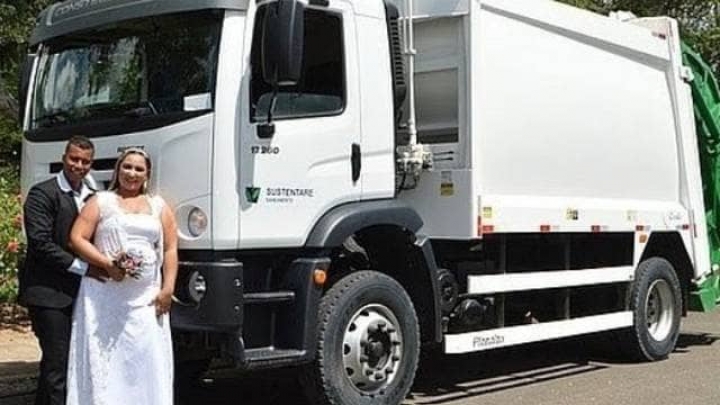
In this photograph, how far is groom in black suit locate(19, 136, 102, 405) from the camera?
6043 mm

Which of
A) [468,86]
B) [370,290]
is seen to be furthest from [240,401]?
[468,86]

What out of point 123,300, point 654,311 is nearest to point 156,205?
point 123,300

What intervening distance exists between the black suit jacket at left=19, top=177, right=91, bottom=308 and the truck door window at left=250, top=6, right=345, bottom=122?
4.20 feet

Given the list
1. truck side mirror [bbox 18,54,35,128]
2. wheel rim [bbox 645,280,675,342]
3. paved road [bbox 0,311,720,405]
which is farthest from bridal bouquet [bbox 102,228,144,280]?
wheel rim [bbox 645,280,675,342]

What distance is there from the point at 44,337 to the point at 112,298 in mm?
678

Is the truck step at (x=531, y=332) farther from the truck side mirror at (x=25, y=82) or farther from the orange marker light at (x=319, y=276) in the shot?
the truck side mirror at (x=25, y=82)

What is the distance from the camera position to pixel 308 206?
6.67 meters

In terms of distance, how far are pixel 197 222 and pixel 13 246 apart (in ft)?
16.0

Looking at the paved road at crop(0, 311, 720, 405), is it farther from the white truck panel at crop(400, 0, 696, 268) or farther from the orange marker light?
the orange marker light

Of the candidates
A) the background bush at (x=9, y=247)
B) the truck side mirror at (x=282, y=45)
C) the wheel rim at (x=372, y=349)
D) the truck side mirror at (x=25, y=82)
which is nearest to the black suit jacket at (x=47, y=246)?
the truck side mirror at (x=25, y=82)

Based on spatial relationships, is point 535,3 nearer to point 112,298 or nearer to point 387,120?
point 387,120

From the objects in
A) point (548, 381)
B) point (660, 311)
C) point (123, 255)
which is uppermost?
point (123, 255)

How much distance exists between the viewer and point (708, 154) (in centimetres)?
1069

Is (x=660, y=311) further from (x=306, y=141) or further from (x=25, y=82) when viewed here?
(x=25, y=82)
